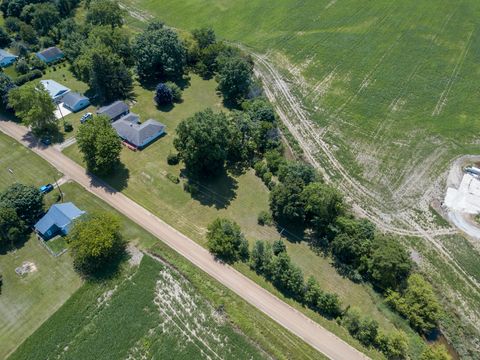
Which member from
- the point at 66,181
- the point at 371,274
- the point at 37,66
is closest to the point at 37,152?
the point at 66,181

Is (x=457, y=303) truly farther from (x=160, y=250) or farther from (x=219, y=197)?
(x=160, y=250)

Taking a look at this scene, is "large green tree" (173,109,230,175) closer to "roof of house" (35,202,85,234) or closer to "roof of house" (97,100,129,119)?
"roof of house" (97,100,129,119)

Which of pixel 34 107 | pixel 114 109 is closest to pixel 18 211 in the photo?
pixel 34 107

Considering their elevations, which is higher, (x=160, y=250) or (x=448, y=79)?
(x=448, y=79)

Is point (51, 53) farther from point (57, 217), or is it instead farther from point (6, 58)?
point (57, 217)

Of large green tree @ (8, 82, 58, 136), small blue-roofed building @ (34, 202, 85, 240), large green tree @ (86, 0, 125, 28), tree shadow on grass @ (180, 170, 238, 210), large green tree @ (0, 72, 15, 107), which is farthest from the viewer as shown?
large green tree @ (86, 0, 125, 28)

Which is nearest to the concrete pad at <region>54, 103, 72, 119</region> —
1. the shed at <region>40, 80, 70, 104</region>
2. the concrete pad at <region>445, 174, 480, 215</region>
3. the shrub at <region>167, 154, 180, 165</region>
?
the shed at <region>40, 80, 70, 104</region>

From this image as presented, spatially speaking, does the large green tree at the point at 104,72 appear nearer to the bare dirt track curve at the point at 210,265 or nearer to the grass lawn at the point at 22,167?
the bare dirt track curve at the point at 210,265
